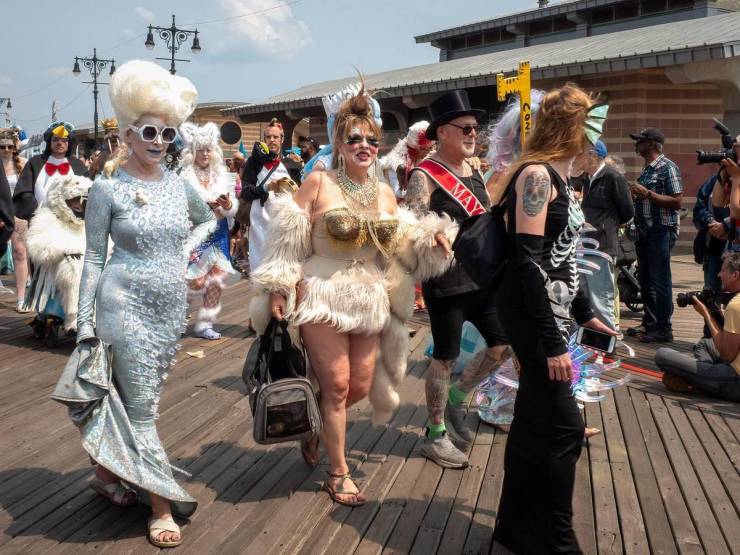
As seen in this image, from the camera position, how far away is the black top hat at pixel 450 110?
4094 millimetres

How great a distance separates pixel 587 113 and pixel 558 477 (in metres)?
1.52

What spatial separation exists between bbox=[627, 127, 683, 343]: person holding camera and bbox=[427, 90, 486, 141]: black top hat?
11.9ft

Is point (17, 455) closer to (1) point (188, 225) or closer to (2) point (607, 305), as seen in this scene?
(1) point (188, 225)

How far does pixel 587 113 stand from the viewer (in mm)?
2982

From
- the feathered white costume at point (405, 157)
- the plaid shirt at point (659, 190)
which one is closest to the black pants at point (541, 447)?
the feathered white costume at point (405, 157)

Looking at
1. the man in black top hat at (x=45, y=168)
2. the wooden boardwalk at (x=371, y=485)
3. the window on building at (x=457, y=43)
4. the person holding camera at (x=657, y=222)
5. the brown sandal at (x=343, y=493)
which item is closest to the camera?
the wooden boardwalk at (x=371, y=485)

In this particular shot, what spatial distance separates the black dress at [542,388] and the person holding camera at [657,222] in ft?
15.1

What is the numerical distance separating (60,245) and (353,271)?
3984mm

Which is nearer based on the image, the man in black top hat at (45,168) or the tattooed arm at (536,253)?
the tattooed arm at (536,253)

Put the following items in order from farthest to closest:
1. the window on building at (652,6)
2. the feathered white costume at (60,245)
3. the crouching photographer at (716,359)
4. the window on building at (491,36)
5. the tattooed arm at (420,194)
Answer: the window on building at (491,36), the window on building at (652,6), the feathered white costume at (60,245), the crouching photographer at (716,359), the tattooed arm at (420,194)

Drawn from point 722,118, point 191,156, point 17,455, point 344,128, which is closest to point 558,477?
point 344,128

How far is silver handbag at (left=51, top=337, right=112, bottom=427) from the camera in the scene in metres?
3.05

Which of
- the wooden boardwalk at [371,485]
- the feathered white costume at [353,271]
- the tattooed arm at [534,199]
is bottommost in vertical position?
the wooden boardwalk at [371,485]

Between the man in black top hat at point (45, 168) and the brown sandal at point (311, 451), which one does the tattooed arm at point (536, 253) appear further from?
A: the man in black top hat at point (45, 168)
